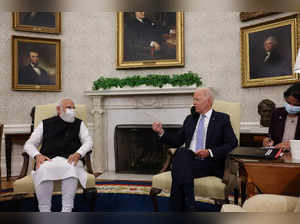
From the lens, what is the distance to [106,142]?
5734 millimetres

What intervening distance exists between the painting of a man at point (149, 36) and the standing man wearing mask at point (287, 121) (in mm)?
2923

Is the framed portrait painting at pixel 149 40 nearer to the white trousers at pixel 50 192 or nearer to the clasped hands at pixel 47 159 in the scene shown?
the clasped hands at pixel 47 159

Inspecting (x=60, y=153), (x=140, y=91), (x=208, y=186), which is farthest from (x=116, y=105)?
(x=208, y=186)

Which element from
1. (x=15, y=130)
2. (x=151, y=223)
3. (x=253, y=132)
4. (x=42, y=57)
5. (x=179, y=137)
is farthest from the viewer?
(x=42, y=57)

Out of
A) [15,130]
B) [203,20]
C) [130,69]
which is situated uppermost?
[203,20]

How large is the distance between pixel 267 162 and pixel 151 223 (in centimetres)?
188

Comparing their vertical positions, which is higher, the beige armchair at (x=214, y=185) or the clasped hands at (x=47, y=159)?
the clasped hands at (x=47, y=159)

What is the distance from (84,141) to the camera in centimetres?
338

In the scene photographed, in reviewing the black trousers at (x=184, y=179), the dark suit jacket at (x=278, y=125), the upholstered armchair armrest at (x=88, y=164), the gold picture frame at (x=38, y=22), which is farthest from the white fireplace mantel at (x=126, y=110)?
the black trousers at (x=184, y=179)

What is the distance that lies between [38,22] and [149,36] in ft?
7.63

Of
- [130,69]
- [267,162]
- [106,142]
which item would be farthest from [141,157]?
[267,162]

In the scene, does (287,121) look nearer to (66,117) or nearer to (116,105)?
(66,117)

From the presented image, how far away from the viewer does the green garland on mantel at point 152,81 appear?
17.4 feet

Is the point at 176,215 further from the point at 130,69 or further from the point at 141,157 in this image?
the point at 130,69
